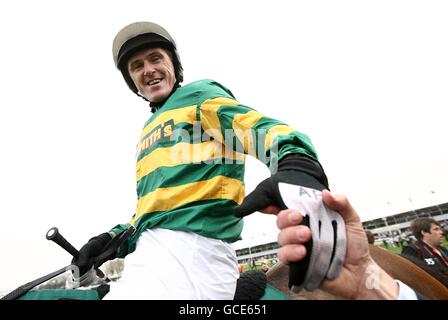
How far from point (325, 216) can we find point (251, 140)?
0.54 metres

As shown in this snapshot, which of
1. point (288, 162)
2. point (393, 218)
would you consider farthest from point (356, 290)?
point (393, 218)

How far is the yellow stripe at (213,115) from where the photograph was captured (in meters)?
1.56

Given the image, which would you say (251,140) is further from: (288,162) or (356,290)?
(356,290)

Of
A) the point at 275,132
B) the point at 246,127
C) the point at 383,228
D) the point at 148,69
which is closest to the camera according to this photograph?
the point at 275,132

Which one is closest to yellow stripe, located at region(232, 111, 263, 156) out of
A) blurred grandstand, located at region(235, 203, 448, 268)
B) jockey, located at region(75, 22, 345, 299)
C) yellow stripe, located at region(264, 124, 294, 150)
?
jockey, located at region(75, 22, 345, 299)

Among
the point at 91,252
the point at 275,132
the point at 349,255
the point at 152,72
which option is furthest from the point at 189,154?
the point at 349,255

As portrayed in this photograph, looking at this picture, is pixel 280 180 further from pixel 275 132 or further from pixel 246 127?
pixel 246 127

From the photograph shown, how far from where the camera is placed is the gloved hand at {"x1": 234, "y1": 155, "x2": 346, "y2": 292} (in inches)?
32.6

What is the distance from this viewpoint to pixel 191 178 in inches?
64.5

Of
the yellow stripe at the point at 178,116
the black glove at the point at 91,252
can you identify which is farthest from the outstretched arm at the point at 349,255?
the black glove at the point at 91,252

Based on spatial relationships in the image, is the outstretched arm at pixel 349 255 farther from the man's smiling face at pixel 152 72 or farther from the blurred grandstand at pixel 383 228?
the blurred grandstand at pixel 383 228

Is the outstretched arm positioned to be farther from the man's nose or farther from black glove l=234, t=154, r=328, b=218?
the man's nose

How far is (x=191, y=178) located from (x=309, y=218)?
0.93 metres

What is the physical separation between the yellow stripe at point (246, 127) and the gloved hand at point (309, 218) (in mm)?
407
